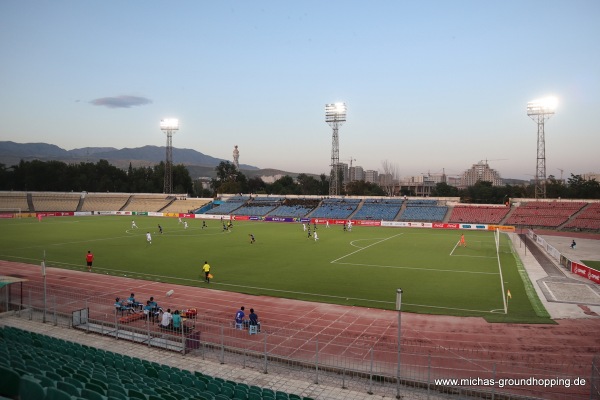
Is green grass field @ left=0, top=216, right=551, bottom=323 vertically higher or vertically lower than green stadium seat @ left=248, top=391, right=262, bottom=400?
lower

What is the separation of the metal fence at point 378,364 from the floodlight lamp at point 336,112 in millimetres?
71773

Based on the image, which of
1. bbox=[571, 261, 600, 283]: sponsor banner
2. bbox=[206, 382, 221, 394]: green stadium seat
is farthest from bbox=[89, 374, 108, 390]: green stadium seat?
bbox=[571, 261, 600, 283]: sponsor banner

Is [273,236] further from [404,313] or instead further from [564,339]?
[564,339]

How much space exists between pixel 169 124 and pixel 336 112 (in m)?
40.1

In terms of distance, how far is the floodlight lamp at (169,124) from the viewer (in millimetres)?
95938

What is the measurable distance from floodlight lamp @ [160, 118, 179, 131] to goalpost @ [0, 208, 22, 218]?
112ft

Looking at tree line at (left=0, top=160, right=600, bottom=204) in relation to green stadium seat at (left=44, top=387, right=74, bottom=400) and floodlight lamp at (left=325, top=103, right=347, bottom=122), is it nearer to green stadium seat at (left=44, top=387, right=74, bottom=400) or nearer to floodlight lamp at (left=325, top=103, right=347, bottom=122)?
floodlight lamp at (left=325, top=103, right=347, bottom=122)

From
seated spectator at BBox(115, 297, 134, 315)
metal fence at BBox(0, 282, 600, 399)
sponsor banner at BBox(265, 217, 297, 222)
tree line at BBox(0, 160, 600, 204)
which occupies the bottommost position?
metal fence at BBox(0, 282, 600, 399)

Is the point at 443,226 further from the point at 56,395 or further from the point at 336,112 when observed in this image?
the point at 56,395

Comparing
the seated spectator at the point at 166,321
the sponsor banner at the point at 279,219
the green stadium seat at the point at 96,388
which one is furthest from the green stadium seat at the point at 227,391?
the sponsor banner at the point at 279,219

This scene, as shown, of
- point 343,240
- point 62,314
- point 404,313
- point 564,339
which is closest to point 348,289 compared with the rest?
point 404,313

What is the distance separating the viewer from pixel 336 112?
8500 centimetres

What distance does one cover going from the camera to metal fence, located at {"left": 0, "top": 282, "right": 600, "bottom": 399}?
12.0 metres

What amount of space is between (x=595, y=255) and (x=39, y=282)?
4718 centimetres
